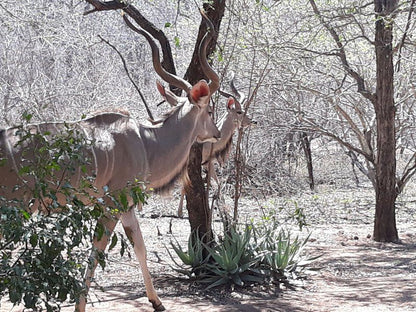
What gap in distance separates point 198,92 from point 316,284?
77.9 inches

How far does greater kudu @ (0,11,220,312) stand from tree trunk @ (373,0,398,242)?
338 centimetres

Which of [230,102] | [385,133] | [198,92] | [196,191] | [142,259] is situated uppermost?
[230,102]

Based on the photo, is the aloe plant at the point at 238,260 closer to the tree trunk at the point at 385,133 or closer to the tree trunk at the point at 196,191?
the tree trunk at the point at 196,191

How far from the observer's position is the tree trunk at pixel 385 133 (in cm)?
823

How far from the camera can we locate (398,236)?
29.3 ft

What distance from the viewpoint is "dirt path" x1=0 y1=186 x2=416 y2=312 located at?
16.9 ft

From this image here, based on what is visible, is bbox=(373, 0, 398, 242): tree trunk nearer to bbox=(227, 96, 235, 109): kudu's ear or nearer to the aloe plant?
bbox=(227, 96, 235, 109): kudu's ear

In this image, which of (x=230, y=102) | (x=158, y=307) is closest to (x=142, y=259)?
(x=158, y=307)

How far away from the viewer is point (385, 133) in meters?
8.39

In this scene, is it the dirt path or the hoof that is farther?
the dirt path

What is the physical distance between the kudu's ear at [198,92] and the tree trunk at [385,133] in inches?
133

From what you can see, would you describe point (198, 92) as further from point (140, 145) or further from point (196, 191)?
point (196, 191)

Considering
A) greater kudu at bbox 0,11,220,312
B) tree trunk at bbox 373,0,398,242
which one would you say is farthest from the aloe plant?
tree trunk at bbox 373,0,398,242

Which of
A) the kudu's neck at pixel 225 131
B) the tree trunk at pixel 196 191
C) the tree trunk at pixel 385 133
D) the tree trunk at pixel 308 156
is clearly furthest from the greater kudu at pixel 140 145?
the tree trunk at pixel 308 156
